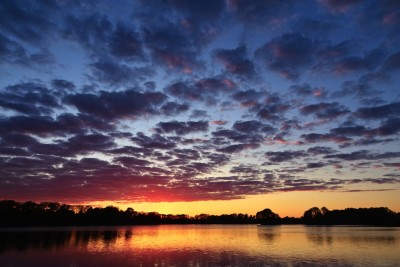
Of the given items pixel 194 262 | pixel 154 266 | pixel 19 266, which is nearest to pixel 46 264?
pixel 19 266

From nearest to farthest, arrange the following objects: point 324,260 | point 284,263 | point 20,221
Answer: point 284,263, point 324,260, point 20,221

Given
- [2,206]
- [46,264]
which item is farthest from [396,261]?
[2,206]

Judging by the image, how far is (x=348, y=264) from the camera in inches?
1561

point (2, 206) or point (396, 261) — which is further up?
point (2, 206)

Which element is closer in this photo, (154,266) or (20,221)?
(154,266)

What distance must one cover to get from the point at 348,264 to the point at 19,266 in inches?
1551

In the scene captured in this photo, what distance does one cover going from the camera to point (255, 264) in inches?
1588

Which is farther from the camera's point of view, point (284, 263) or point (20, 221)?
point (20, 221)

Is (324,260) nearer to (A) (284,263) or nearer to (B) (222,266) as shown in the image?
(A) (284,263)

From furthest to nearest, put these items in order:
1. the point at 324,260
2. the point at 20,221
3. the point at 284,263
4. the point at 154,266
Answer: the point at 20,221, the point at 324,260, the point at 284,263, the point at 154,266

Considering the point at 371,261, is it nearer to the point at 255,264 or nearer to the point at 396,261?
the point at 396,261

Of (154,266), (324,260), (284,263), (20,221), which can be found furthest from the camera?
(20,221)

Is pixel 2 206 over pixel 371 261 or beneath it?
over

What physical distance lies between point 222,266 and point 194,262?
492 cm
